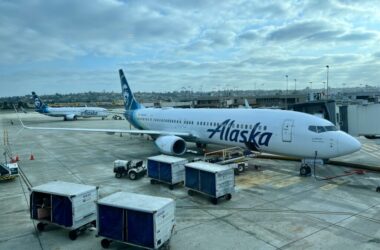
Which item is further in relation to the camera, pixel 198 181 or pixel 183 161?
pixel 183 161

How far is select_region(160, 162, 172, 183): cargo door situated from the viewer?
60.3 feet

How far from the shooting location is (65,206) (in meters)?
12.2

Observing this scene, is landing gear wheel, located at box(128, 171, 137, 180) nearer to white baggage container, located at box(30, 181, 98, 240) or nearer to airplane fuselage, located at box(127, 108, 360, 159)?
white baggage container, located at box(30, 181, 98, 240)

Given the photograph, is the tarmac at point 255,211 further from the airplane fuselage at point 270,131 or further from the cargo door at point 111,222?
the airplane fuselage at point 270,131

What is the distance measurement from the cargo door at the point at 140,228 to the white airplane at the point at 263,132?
42.7 feet

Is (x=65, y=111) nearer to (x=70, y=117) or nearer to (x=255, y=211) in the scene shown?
(x=70, y=117)

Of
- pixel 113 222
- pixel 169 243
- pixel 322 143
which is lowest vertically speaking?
pixel 169 243

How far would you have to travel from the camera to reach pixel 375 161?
990 inches

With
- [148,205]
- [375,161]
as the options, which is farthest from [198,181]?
[375,161]

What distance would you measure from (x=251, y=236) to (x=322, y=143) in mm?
9955

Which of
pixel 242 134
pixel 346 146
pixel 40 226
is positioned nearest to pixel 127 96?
pixel 242 134

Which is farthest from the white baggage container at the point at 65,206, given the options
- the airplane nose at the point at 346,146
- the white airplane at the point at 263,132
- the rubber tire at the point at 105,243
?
the airplane nose at the point at 346,146

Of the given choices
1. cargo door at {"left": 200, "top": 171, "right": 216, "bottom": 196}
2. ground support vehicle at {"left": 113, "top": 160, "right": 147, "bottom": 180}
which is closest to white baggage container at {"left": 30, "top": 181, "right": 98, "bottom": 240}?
cargo door at {"left": 200, "top": 171, "right": 216, "bottom": 196}

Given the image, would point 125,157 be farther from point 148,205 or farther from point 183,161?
point 148,205
